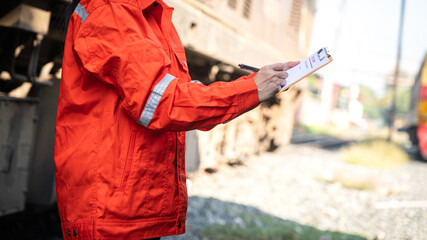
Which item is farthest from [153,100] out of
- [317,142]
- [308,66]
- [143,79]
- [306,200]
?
[317,142]

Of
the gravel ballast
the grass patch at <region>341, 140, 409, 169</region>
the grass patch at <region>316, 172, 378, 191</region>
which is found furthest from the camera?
the grass patch at <region>341, 140, 409, 169</region>

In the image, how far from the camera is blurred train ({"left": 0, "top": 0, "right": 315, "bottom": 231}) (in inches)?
120

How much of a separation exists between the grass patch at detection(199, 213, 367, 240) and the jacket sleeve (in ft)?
9.38

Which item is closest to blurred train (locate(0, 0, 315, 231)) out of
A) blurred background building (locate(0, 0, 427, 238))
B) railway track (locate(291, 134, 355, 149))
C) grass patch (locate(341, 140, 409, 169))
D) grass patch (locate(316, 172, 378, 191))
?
blurred background building (locate(0, 0, 427, 238))

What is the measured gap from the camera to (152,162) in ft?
4.87

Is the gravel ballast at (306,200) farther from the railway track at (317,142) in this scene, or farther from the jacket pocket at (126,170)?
the railway track at (317,142)

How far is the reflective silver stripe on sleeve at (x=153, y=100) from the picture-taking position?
1.36m

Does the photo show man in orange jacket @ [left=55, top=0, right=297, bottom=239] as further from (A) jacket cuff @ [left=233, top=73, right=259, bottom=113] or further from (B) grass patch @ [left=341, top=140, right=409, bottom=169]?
(B) grass patch @ [left=341, top=140, right=409, bottom=169]

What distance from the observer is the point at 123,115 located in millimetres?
1459

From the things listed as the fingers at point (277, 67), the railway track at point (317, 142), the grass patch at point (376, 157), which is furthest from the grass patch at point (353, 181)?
the fingers at point (277, 67)

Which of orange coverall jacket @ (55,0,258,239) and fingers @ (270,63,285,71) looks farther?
fingers @ (270,63,285,71)

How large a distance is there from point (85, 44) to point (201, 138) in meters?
5.30

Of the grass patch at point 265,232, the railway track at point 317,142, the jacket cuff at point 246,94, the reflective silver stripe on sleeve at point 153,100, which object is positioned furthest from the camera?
the railway track at point 317,142

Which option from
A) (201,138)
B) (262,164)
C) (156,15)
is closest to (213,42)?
(201,138)
